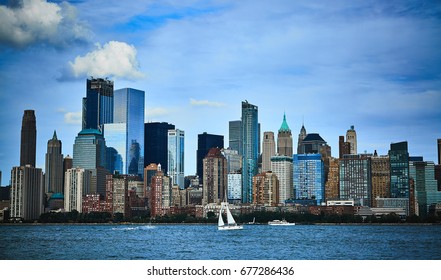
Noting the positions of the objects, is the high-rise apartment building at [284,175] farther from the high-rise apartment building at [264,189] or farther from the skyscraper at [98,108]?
the skyscraper at [98,108]

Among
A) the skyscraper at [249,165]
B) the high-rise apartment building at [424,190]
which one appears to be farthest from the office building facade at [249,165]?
the high-rise apartment building at [424,190]

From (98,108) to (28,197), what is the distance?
7683mm

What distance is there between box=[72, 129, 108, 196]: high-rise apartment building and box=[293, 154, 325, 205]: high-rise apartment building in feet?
49.3

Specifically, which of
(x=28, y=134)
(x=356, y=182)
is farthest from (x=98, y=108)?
(x=28, y=134)

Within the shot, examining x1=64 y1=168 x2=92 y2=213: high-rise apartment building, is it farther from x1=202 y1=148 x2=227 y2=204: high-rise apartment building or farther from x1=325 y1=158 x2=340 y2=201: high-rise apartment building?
x1=325 y1=158 x2=340 y2=201: high-rise apartment building

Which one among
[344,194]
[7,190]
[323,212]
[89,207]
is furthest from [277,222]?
[7,190]

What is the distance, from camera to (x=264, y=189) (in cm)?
5988

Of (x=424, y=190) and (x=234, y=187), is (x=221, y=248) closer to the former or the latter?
(x=424, y=190)

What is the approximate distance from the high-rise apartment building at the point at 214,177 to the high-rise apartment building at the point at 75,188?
9558mm

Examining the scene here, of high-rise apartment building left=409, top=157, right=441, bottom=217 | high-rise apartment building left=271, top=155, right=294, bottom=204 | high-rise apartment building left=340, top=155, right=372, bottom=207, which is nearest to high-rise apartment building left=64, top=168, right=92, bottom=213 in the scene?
high-rise apartment building left=271, top=155, right=294, bottom=204

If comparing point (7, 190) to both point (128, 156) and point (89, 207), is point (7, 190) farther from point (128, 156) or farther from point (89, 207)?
point (128, 156)
